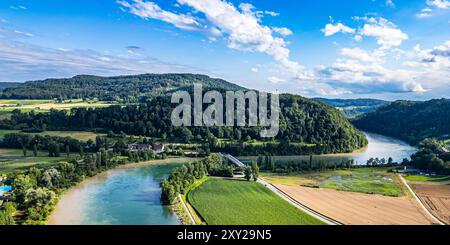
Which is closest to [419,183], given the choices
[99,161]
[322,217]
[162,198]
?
[322,217]

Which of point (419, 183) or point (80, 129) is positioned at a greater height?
point (80, 129)

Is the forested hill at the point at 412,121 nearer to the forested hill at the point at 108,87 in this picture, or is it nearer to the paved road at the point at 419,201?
the paved road at the point at 419,201

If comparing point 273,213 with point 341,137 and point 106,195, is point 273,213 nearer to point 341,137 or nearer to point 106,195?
point 106,195

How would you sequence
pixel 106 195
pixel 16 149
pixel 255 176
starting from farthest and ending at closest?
pixel 16 149 < pixel 255 176 < pixel 106 195

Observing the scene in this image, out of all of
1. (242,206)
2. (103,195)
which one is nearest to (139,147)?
(103,195)

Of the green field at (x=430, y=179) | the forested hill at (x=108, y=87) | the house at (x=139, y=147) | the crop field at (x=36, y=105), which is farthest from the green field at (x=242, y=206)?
the forested hill at (x=108, y=87)

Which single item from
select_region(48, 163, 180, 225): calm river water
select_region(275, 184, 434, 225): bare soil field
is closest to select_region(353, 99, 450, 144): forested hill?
select_region(275, 184, 434, 225): bare soil field
